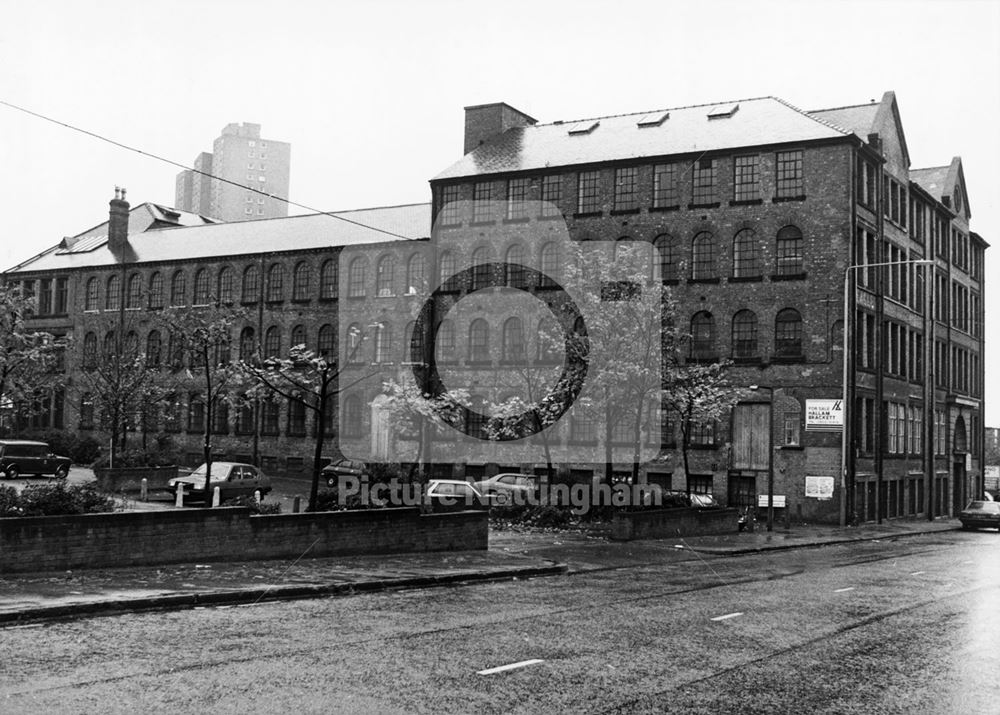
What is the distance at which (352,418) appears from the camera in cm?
5506

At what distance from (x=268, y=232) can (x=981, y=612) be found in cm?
5128

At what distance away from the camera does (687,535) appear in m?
33.4

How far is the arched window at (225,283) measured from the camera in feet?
195

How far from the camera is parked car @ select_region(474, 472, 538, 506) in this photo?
3581 centimetres

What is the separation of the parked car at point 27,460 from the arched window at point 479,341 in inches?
745

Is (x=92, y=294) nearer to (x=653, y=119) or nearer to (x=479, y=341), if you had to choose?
(x=479, y=341)

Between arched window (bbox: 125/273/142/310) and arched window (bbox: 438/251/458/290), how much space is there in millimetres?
20742

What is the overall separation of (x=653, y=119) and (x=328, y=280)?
19.1 meters

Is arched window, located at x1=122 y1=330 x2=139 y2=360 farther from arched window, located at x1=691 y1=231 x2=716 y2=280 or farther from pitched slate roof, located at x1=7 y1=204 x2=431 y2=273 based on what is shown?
arched window, located at x1=691 y1=231 x2=716 y2=280

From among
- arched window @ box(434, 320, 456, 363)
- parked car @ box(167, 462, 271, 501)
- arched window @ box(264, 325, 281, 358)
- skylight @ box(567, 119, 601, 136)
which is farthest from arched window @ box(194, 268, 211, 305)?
parked car @ box(167, 462, 271, 501)

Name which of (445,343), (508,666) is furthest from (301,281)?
(508,666)

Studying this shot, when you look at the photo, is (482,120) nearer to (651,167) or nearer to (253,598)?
(651,167)

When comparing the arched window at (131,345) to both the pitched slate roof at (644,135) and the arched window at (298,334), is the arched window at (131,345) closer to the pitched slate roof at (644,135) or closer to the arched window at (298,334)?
the arched window at (298,334)

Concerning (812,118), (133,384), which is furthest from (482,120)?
(133,384)
